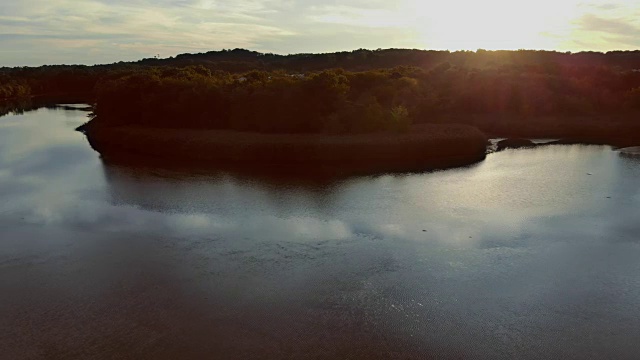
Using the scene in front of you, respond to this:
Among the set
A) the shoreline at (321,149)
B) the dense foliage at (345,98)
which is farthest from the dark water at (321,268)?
the dense foliage at (345,98)

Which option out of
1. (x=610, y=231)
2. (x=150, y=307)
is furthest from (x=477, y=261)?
(x=150, y=307)

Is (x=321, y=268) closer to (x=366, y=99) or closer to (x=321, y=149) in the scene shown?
(x=321, y=149)

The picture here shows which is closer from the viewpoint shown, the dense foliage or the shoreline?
the shoreline

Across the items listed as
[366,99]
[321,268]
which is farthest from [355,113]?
[321,268]

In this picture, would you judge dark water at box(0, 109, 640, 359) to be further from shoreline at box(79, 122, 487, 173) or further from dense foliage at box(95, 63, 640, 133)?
dense foliage at box(95, 63, 640, 133)

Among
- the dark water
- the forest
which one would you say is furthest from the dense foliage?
the dark water

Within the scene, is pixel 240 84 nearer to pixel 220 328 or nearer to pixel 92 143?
pixel 92 143

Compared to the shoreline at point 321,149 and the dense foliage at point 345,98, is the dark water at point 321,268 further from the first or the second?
the dense foliage at point 345,98

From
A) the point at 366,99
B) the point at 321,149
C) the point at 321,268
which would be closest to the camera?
the point at 321,268
